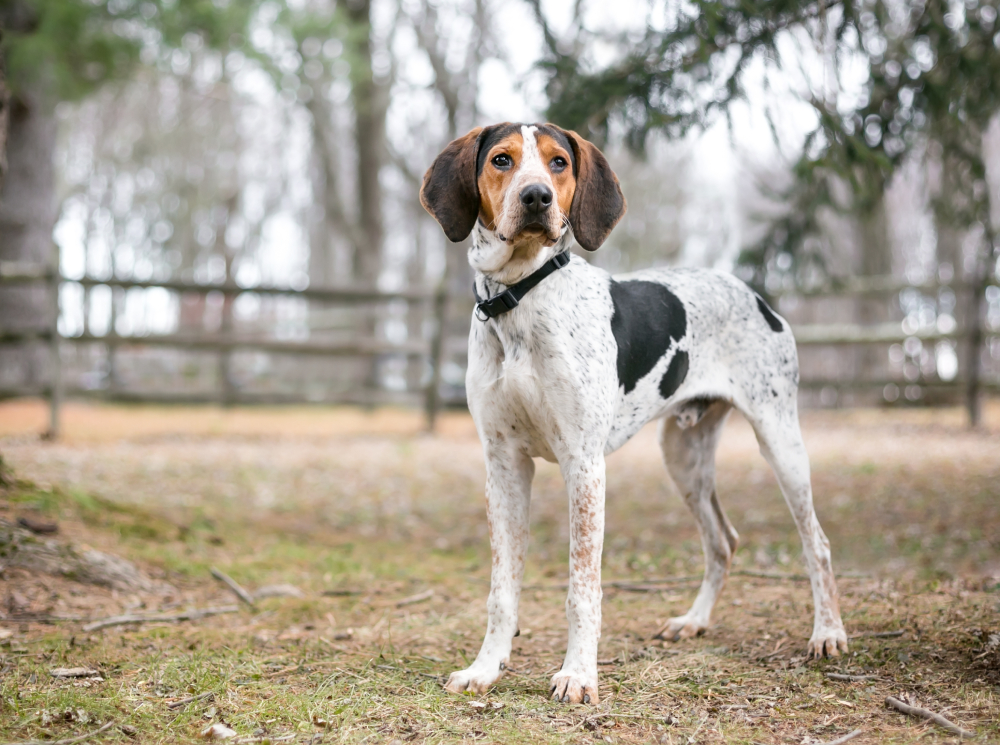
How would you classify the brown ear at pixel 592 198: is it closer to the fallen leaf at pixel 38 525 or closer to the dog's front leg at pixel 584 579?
the dog's front leg at pixel 584 579

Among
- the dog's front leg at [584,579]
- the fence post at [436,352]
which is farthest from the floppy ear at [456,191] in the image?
the fence post at [436,352]

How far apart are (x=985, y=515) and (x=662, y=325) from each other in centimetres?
373

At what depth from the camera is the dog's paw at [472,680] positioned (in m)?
2.82

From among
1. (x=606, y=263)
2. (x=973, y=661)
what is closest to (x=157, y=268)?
(x=606, y=263)

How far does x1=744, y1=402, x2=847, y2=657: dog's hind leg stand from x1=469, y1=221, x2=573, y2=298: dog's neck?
127 centimetres

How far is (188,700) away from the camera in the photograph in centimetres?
270

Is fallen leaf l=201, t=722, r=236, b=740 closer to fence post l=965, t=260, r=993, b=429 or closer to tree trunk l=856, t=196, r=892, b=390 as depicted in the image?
fence post l=965, t=260, r=993, b=429

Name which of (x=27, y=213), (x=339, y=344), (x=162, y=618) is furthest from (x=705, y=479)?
(x=27, y=213)

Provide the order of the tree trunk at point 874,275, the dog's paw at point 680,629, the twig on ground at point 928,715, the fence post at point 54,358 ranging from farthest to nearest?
the tree trunk at point 874,275
the fence post at point 54,358
the dog's paw at point 680,629
the twig on ground at point 928,715

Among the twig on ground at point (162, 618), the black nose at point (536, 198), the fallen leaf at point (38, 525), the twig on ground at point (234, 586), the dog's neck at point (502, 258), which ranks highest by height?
the black nose at point (536, 198)

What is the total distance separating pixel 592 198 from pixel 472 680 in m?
1.82

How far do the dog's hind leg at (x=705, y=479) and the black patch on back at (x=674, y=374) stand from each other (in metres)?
0.29

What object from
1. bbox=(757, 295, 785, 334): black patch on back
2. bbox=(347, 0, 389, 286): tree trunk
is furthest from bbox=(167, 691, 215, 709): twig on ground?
bbox=(347, 0, 389, 286): tree trunk

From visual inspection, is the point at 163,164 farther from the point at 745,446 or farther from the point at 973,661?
the point at 973,661
